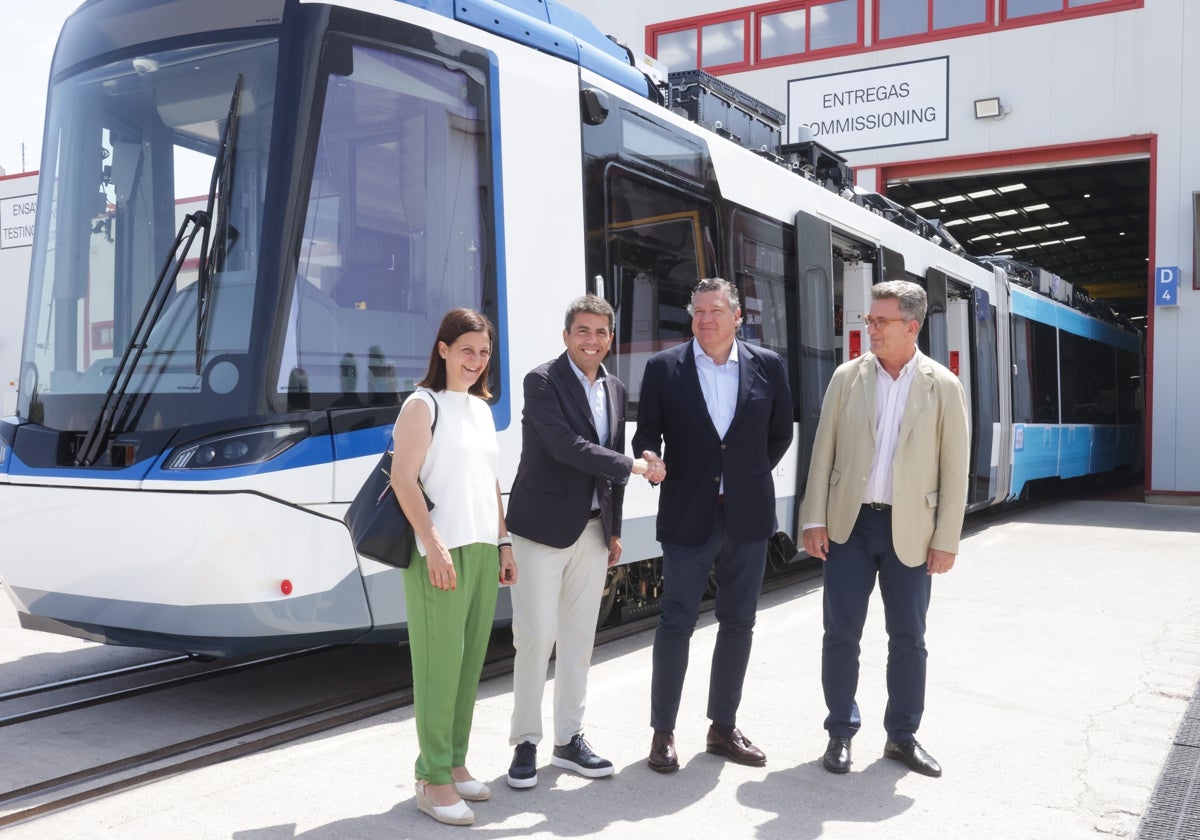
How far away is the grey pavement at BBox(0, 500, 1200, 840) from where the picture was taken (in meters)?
3.70

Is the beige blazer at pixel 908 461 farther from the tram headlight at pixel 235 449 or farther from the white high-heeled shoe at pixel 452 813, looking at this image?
the tram headlight at pixel 235 449

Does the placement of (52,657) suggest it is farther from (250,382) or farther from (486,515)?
(486,515)

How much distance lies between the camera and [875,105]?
18266 mm

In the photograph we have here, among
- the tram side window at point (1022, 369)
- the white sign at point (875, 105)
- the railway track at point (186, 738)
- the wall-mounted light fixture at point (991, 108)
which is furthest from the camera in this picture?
the white sign at point (875, 105)

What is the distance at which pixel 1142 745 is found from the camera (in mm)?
4668

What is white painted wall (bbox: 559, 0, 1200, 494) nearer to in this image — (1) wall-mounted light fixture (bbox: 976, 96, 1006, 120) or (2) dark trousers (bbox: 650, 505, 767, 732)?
(1) wall-mounted light fixture (bbox: 976, 96, 1006, 120)

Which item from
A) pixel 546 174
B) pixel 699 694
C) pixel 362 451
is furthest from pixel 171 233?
pixel 699 694

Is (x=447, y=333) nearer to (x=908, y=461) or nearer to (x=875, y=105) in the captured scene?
(x=908, y=461)

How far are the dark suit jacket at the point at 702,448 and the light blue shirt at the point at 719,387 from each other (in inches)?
1.4

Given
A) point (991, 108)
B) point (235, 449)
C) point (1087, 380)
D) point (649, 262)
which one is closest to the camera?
point (235, 449)

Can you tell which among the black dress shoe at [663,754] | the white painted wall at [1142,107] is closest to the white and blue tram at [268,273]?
the black dress shoe at [663,754]

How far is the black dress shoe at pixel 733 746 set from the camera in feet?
14.2

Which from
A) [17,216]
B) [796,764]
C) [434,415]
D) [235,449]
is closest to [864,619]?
[796,764]

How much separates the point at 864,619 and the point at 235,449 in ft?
8.31
